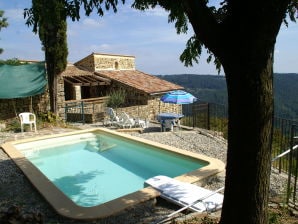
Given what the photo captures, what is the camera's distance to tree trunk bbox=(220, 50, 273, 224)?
291 cm

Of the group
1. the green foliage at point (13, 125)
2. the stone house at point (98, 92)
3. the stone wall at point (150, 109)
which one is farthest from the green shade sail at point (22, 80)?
the stone wall at point (150, 109)

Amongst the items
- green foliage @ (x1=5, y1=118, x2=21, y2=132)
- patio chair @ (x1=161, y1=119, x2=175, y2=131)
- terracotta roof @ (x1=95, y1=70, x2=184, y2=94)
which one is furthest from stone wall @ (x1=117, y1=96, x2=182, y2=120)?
green foliage @ (x1=5, y1=118, x2=21, y2=132)

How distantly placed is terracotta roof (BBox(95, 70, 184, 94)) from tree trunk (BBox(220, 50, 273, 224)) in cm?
1965

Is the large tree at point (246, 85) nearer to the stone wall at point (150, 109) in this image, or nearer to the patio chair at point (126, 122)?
the patio chair at point (126, 122)

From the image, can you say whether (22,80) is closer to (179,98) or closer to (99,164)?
(99,164)

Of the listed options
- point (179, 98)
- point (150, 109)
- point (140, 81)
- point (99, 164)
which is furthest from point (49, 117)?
point (140, 81)

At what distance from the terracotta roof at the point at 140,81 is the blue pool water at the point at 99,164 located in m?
11.2

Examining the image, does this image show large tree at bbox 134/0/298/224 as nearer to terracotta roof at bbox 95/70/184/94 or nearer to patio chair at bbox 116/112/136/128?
patio chair at bbox 116/112/136/128

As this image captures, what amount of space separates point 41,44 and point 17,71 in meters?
2.00

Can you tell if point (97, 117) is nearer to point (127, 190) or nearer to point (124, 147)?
point (124, 147)

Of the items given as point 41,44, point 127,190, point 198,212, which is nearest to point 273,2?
point 198,212

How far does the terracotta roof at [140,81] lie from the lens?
23.9m

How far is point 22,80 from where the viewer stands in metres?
15.4

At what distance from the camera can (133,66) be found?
3072 cm
